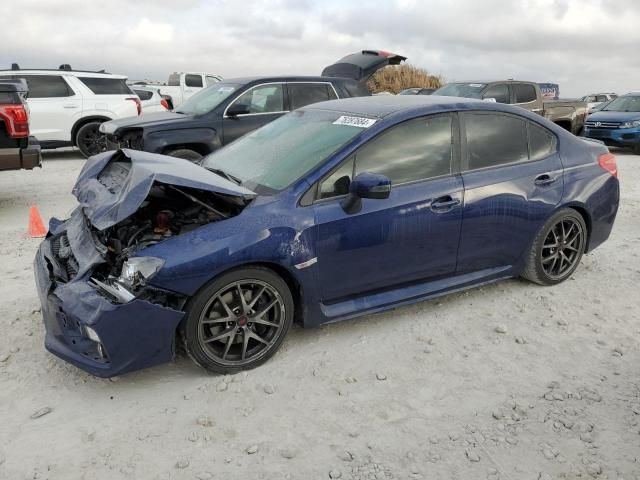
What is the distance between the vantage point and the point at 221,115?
814 centimetres

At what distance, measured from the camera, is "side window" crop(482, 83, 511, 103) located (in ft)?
43.2

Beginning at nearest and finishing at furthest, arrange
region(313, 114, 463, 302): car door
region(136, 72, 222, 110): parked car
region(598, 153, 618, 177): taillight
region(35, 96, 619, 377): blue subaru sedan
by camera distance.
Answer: region(35, 96, 619, 377): blue subaru sedan, region(313, 114, 463, 302): car door, region(598, 153, 618, 177): taillight, region(136, 72, 222, 110): parked car

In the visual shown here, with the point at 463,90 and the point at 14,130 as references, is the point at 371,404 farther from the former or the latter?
the point at 463,90

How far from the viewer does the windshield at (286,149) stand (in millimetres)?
3732

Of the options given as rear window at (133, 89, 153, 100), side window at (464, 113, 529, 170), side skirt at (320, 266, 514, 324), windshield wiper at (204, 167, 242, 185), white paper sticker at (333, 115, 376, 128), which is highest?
white paper sticker at (333, 115, 376, 128)

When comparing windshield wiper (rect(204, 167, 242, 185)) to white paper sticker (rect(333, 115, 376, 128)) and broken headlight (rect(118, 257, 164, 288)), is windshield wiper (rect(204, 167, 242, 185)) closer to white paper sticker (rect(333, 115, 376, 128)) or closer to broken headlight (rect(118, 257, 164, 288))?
white paper sticker (rect(333, 115, 376, 128))

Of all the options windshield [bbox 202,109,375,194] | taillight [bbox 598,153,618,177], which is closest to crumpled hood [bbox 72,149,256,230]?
windshield [bbox 202,109,375,194]

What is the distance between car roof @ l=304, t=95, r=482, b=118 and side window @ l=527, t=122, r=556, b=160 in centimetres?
37

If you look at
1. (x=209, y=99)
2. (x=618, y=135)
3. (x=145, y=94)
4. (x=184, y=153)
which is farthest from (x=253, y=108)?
(x=618, y=135)

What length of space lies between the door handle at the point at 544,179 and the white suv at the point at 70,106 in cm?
982

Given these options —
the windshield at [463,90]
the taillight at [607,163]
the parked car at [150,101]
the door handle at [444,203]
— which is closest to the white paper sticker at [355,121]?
the door handle at [444,203]

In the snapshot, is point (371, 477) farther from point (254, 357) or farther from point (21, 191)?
point (21, 191)

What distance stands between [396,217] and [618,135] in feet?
40.1

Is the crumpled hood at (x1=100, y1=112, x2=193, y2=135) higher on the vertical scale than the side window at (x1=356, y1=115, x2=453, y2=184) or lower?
lower
